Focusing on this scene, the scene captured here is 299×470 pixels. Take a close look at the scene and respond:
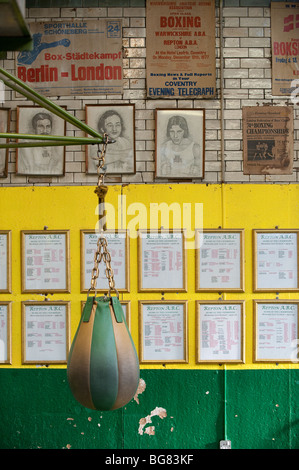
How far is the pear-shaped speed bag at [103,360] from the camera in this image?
1734mm

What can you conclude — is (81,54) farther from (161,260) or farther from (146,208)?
(161,260)

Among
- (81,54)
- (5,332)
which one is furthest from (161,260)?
(81,54)

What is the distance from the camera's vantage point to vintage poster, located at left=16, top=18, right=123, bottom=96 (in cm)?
290

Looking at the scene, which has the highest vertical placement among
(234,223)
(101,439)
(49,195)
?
(49,195)

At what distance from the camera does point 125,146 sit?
2.89 metres

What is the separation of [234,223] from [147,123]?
947 millimetres

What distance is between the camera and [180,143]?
2891 mm

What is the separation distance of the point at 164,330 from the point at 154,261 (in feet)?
1.60

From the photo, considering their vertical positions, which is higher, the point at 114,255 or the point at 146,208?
the point at 146,208

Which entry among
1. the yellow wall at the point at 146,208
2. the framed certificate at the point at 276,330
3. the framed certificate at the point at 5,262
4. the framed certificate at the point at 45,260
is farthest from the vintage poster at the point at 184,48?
the framed certificate at the point at 276,330

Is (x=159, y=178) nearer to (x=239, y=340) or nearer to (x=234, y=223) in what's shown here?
(x=234, y=223)

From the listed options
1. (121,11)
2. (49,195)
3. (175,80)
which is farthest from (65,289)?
(121,11)

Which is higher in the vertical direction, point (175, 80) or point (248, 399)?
point (175, 80)

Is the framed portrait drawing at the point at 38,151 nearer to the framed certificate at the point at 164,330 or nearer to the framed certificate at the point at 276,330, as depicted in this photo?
the framed certificate at the point at 164,330
